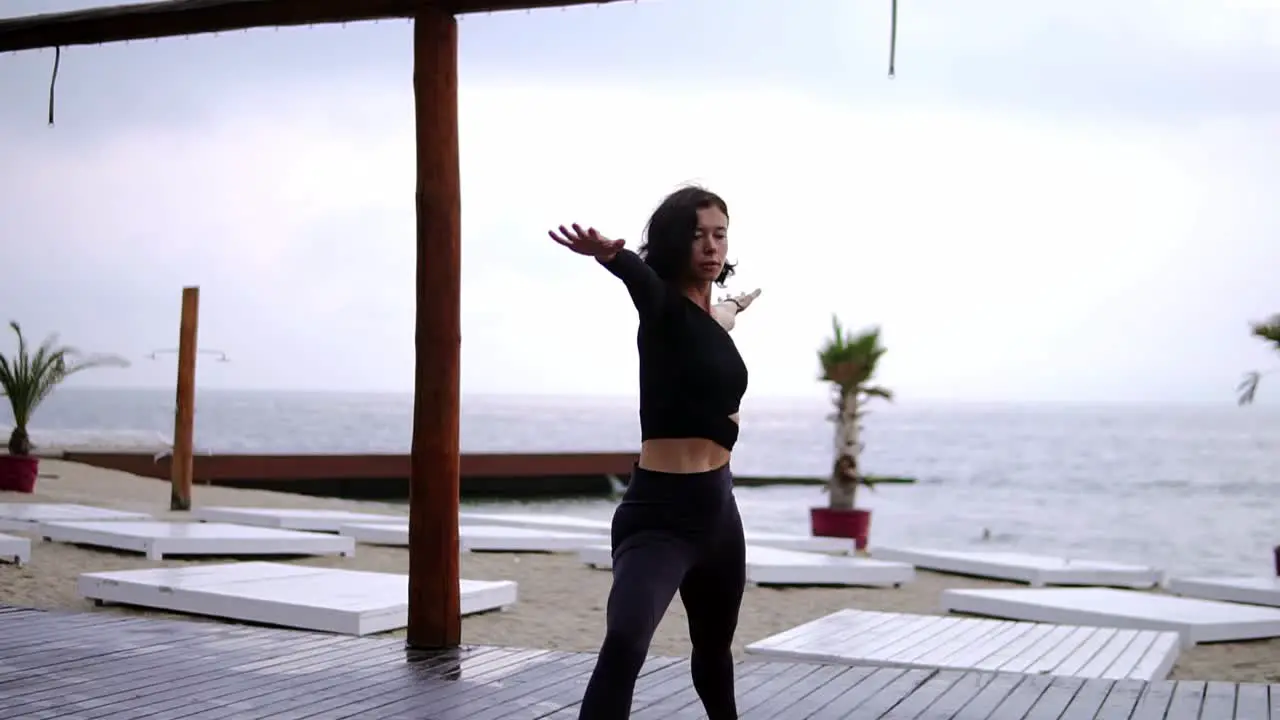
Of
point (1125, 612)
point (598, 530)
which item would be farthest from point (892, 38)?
point (598, 530)

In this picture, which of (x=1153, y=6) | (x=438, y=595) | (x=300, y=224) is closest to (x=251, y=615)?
(x=438, y=595)

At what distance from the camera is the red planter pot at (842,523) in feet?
53.6

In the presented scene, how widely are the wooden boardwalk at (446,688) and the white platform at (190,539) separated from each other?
444 centimetres

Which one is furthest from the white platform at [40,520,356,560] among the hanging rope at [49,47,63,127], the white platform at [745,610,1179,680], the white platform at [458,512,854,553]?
the white platform at [745,610,1179,680]

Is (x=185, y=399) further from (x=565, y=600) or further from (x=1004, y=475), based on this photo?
(x=1004, y=475)

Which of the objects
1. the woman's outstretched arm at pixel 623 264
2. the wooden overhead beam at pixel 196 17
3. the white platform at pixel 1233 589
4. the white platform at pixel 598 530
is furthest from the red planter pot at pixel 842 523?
the woman's outstretched arm at pixel 623 264

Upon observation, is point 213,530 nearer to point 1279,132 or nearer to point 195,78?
point 195,78

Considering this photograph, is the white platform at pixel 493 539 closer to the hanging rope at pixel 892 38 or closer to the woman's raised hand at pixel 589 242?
the hanging rope at pixel 892 38

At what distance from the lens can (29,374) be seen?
16625mm

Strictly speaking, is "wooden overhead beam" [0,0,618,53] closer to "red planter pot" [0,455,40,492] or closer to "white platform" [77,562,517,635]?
"white platform" [77,562,517,635]

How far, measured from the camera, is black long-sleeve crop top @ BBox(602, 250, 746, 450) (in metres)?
3.26

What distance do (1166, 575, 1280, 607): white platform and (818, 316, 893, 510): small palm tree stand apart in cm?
534

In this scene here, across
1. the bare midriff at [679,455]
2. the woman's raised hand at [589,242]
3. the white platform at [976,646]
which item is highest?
the woman's raised hand at [589,242]

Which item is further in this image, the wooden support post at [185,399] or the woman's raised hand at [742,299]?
the wooden support post at [185,399]
